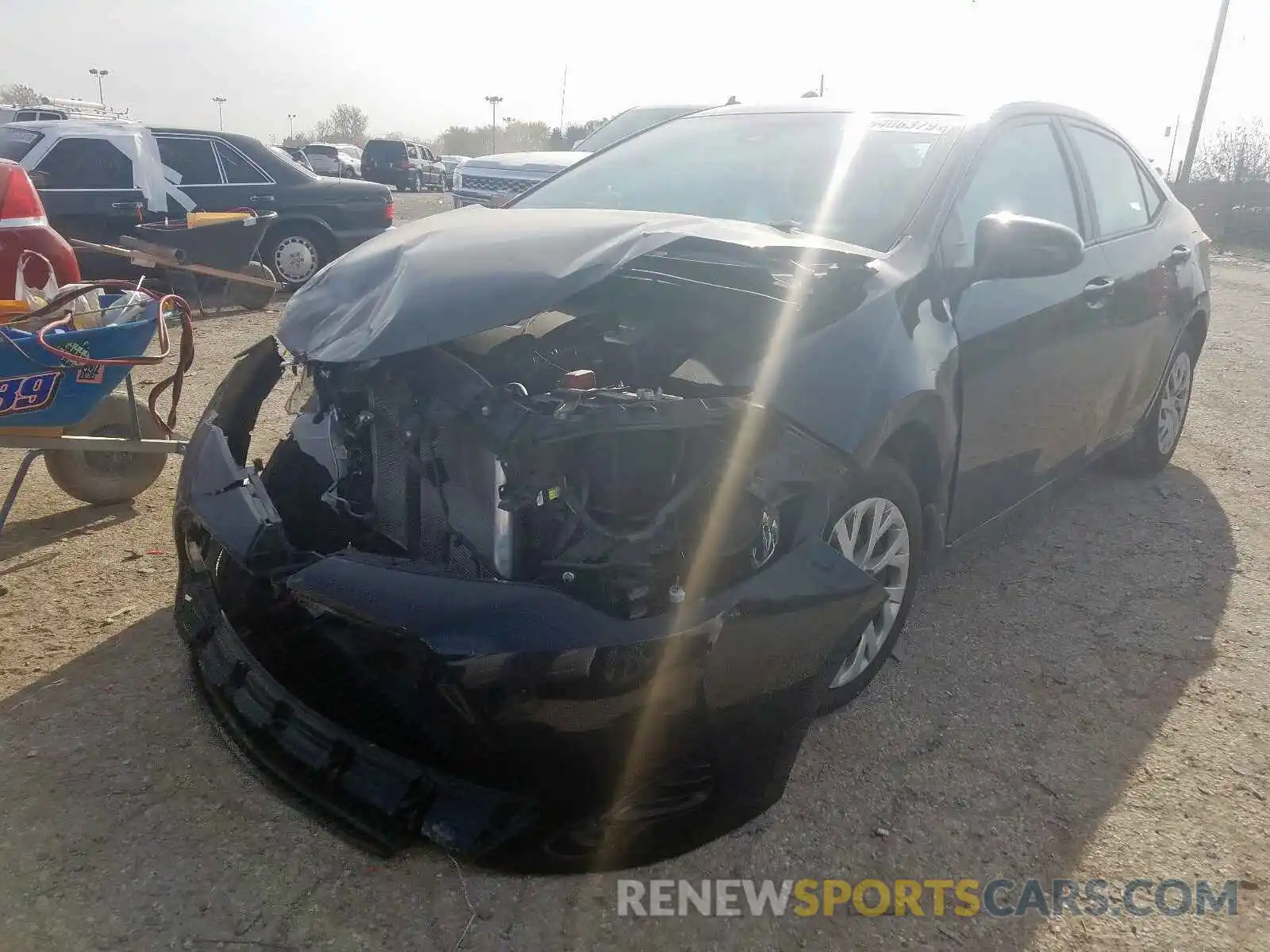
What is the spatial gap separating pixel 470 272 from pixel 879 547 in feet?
4.73

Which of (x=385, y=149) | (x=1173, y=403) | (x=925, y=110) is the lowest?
(x=1173, y=403)

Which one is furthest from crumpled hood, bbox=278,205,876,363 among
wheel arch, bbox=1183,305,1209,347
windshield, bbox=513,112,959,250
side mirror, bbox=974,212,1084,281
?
wheel arch, bbox=1183,305,1209,347

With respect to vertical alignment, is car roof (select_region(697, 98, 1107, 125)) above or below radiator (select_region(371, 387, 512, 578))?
above

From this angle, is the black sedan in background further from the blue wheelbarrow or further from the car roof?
the car roof

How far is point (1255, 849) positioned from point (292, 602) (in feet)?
8.22

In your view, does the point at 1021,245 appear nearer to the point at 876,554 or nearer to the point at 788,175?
the point at 788,175

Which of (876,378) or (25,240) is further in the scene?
(25,240)

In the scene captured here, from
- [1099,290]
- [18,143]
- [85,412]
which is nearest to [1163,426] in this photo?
[1099,290]

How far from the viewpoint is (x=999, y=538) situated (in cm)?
432

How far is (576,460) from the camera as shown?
2160 millimetres

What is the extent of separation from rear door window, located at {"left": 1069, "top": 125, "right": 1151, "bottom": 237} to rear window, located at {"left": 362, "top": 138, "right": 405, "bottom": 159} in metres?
31.4

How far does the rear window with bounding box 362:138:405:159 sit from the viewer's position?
32406mm

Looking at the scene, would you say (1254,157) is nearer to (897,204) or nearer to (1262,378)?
(1262,378)

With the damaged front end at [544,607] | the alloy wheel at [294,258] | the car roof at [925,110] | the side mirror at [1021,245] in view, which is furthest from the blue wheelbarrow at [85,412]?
the alloy wheel at [294,258]
